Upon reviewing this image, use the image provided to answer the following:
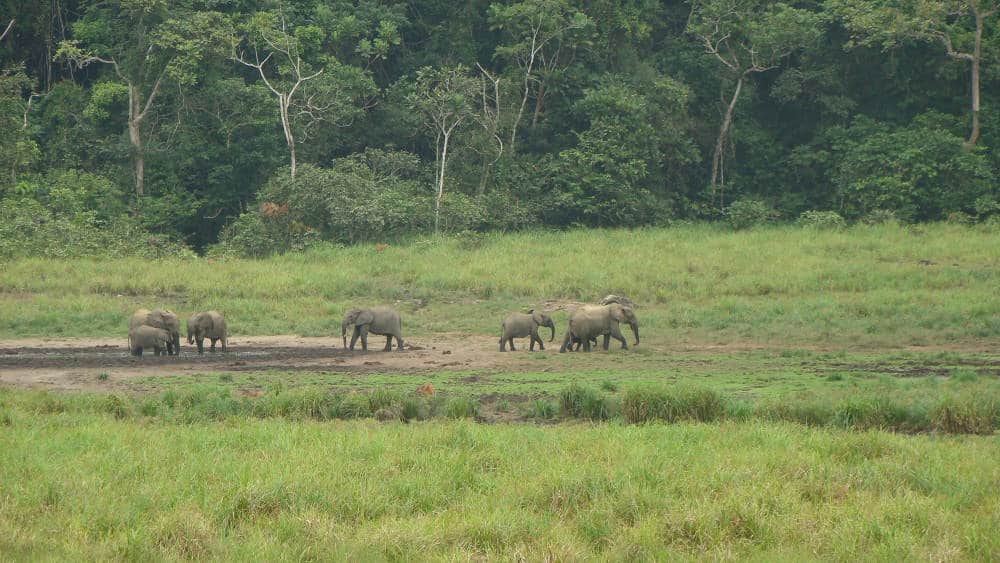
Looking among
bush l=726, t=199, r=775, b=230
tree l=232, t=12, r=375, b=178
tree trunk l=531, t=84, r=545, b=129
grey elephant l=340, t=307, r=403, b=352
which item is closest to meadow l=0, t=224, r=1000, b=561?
grey elephant l=340, t=307, r=403, b=352

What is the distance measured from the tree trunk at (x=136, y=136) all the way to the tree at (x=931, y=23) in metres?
20.9

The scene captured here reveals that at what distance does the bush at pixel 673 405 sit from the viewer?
1265 cm

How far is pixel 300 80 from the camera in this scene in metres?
33.9

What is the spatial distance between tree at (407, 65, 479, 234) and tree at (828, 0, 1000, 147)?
11153mm

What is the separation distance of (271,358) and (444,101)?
1721 centimetres

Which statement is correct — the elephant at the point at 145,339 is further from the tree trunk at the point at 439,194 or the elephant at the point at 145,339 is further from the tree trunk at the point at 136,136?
the tree trunk at the point at 136,136

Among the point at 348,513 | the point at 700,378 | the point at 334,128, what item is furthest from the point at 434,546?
the point at 334,128

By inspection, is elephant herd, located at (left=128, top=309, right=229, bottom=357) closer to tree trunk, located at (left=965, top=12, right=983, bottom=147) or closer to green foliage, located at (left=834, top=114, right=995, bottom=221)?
green foliage, located at (left=834, top=114, right=995, bottom=221)

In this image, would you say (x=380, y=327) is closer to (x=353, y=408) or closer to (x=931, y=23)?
(x=353, y=408)

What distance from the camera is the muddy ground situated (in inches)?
661

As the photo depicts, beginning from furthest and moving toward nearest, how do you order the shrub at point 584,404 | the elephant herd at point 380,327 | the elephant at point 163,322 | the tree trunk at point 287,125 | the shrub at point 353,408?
1. the tree trunk at point 287,125
2. the elephant at point 163,322
3. the elephant herd at point 380,327
4. the shrub at point 353,408
5. the shrub at point 584,404

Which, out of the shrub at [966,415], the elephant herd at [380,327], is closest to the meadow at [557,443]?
the shrub at [966,415]

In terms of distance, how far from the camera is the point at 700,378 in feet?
51.1

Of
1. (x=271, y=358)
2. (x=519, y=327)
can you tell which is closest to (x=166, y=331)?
(x=271, y=358)
